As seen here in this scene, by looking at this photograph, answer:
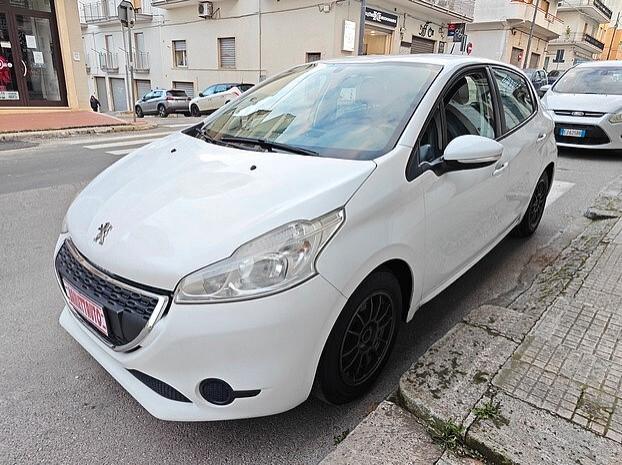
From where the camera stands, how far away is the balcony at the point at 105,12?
27.3m

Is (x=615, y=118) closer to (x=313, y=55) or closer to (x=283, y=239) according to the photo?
(x=283, y=239)

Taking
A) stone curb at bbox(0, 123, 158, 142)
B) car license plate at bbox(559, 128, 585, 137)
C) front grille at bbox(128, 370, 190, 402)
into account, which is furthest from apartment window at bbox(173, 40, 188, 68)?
front grille at bbox(128, 370, 190, 402)

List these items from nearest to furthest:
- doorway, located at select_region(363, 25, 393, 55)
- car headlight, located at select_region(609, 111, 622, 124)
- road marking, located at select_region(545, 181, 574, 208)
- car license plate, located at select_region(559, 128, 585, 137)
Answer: road marking, located at select_region(545, 181, 574, 208) → car headlight, located at select_region(609, 111, 622, 124) → car license plate, located at select_region(559, 128, 585, 137) → doorway, located at select_region(363, 25, 393, 55)

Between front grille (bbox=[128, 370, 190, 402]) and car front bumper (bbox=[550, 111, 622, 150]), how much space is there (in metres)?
7.74

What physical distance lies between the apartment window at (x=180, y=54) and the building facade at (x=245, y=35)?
0.05 m

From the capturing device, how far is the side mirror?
231 centimetres

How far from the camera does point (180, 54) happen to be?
2681 cm

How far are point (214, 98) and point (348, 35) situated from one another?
6519mm

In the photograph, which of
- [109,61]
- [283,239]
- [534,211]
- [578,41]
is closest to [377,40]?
[109,61]

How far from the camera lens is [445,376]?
2152 millimetres

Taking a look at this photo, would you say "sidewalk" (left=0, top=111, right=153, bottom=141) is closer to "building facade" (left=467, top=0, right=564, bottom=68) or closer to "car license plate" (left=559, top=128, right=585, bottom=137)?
"car license plate" (left=559, top=128, right=585, bottom=137)

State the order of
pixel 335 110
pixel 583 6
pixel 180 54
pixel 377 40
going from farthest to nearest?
pixel 583 6, pixel 180 54, pixel 377 40, pixel 335 110

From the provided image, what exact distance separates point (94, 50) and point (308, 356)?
36497 millimetres

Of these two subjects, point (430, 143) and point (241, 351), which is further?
point (430, 143)
